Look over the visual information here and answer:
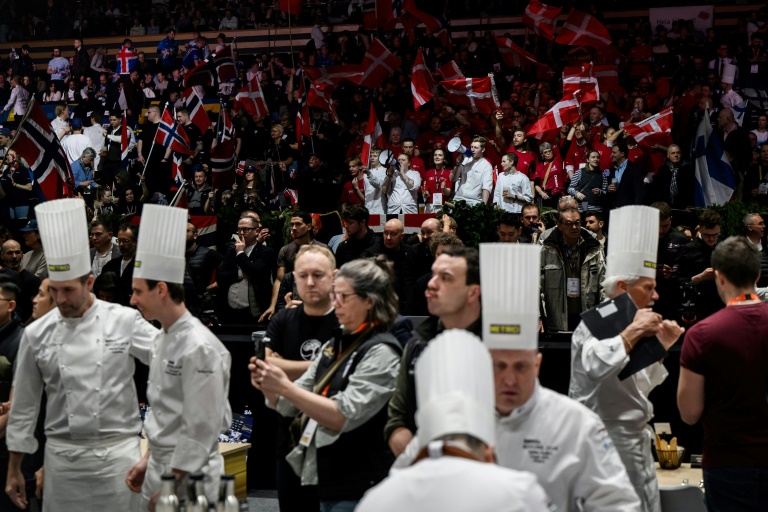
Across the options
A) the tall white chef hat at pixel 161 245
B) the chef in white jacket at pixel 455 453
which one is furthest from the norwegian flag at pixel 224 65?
the chef in white jacket at pixel 455 453

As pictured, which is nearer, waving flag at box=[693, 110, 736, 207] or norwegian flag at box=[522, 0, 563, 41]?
waving flag at box=[693, 110, 736, 207]

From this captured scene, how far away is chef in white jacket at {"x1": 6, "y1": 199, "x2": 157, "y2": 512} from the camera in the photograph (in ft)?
18.1

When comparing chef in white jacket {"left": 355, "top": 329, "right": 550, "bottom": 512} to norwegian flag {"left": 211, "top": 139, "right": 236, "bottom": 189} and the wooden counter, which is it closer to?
the wooden counter

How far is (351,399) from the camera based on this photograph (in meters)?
4.62

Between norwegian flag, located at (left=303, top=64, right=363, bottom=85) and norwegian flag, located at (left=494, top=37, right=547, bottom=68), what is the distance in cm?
269

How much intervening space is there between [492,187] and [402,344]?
10.1m

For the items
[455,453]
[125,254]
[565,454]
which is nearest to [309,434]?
[565,454]

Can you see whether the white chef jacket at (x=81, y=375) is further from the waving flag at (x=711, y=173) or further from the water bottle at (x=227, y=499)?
the waving flag at (x=711, y=173)

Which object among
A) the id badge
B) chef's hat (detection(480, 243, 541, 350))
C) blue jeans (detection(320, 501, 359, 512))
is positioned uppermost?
chef's hat (detection(480, 243, 541, 350))

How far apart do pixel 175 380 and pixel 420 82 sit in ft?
44.7

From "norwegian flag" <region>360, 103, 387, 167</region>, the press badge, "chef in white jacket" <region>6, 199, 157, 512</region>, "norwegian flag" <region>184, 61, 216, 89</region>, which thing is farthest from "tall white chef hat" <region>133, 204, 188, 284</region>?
"norwegian flag" <region>184, 61, 216, 89</region>

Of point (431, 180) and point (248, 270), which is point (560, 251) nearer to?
point (248, 270)

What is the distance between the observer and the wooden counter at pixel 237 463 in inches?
311

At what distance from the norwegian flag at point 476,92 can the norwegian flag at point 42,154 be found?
6.51 meters
